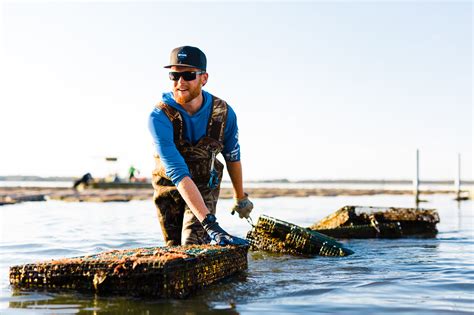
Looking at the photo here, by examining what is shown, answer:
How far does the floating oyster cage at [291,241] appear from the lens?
877 cm

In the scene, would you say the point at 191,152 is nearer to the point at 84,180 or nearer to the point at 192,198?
the point at 192,198

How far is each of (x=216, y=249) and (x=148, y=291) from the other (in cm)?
93

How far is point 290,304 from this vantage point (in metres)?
5.22

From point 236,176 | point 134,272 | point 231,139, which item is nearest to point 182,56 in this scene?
point 231,139

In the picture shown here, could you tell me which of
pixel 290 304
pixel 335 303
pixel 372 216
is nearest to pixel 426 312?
pixel 335 303

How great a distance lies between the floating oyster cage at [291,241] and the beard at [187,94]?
11.0 ft

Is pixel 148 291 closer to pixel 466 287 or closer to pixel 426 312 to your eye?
pixel 426 312

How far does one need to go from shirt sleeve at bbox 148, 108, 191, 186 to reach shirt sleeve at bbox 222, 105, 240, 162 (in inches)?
28.8

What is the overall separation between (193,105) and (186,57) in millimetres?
499

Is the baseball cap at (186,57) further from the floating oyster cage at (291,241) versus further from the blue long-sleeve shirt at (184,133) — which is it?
the floating oyster cage at (291,241)

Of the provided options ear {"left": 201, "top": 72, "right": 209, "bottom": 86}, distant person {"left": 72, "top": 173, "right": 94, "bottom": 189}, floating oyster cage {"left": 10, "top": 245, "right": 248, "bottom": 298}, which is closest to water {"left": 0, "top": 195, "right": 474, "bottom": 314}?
floating oyster cage {"left": 10, "top": 245, "right": 248, "bottom": 298}

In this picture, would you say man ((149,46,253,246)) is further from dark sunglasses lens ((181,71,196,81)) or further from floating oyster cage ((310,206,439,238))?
floating oyster cage ((310,206,439,238))

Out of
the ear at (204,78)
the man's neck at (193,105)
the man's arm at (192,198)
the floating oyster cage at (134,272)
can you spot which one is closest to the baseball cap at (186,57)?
the ear at (204,78)

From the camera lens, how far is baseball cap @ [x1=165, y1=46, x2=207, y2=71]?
611 cm
